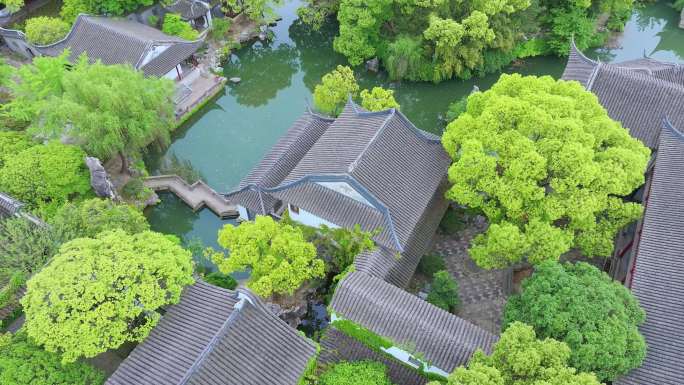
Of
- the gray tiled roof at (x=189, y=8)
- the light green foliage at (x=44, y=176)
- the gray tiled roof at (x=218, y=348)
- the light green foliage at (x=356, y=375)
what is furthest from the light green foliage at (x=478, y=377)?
the gray tiled roof at (x=189, y=8)

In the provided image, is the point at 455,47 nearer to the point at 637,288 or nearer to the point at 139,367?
the point at 637,288

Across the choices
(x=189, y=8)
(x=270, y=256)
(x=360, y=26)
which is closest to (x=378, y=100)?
(x=360, y=26)

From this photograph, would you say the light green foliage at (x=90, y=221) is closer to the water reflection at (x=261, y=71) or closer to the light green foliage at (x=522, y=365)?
the light green foliage at (x=522, y=365)

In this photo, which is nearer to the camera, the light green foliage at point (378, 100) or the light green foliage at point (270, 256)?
the light green foliage at point (270, 256)

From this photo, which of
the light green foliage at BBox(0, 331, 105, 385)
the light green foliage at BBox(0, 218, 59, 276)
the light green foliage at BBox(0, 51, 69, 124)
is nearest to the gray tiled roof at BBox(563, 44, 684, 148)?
the light green foliage at BBox(0, 331, 105, 385)

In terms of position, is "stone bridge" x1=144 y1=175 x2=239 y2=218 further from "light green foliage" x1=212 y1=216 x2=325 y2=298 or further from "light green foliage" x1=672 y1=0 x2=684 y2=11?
"light green foliage" x1=672 y1=0 x2=684 y2=11

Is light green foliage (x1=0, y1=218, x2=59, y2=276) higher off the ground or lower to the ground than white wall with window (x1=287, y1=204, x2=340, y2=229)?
lower
